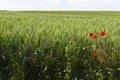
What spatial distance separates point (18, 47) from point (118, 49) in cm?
141

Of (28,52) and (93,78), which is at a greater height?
(28,52)

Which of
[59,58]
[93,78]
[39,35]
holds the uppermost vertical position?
[39,35]

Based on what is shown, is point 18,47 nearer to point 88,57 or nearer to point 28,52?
point 28,52

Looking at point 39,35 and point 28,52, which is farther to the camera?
point 39,35

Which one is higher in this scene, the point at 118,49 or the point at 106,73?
the point at 118,49

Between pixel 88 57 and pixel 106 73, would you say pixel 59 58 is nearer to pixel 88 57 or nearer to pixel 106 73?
pixel 88 57

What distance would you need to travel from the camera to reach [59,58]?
3707mm

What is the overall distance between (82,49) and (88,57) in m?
0.14

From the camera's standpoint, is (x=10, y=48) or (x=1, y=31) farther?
(x=1, y=31)

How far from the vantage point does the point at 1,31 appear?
426 cm

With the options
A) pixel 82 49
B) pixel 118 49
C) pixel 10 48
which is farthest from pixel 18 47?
pixel 118 49

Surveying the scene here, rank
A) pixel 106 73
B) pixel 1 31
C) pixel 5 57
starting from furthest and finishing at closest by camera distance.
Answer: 1. pixel 1 31
2. pixel 5 57
3. pixel 106 73

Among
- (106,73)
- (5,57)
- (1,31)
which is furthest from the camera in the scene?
(1,31)

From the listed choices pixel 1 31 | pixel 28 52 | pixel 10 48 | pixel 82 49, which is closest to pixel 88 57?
pixel 82 49
